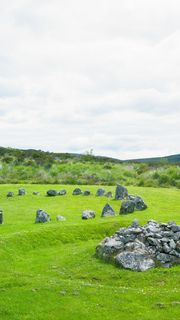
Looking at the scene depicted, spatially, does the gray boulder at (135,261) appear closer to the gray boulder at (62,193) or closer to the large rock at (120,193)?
the large rock at (120,193)

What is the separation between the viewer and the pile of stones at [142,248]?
83.7 feet

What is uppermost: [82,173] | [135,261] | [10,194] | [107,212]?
[82,173]

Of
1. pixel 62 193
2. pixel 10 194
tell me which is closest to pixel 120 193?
pixel 62 193

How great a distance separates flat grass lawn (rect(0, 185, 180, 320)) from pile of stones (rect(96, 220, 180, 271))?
58cm

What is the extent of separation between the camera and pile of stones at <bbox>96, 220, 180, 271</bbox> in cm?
2550

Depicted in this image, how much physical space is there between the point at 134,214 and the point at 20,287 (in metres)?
21.3

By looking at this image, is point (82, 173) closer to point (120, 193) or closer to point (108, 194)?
point (108, 194)

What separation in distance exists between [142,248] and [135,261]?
1.24 m

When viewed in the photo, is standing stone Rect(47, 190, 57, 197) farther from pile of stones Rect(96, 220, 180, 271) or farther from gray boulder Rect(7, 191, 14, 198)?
pile of stones Rect(96, 220, 180, 271)

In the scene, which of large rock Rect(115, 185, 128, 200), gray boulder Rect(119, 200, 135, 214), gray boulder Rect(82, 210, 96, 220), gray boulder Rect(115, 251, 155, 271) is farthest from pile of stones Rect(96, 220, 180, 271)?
large rock Rect(115, 185, 128, 200)

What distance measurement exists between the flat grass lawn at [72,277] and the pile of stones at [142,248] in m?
0.58

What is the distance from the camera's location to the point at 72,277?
2434 centimetres

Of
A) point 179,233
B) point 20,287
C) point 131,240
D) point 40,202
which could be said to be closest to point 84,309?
point 20,287

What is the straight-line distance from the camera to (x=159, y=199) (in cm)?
5075
